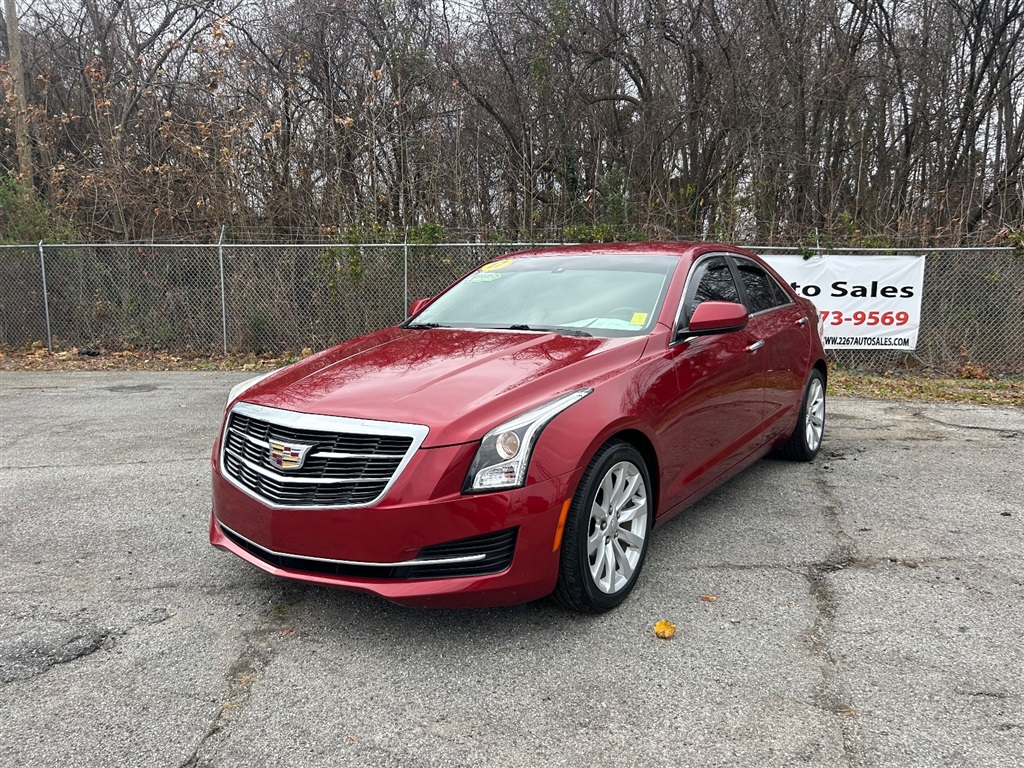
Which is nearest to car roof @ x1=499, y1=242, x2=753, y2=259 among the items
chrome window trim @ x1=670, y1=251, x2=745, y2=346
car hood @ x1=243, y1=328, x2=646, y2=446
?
chrome window trim @ x1=670, y1=251, x2=745, y2=346

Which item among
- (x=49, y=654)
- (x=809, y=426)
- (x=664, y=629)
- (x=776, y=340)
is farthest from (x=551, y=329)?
(x=809, y=426)

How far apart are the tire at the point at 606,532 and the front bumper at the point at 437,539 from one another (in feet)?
0.31

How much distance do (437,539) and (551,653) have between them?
0.67 meters

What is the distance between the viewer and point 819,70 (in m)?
12.9

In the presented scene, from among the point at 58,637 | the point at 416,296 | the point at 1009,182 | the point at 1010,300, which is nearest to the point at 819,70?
the point at 1009,182

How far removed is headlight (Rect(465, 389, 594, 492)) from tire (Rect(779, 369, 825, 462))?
3.27 metres

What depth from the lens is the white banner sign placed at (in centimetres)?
984

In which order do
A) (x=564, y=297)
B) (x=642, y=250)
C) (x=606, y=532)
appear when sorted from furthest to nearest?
(x=642, y=250) → (x=564, y=297) → (x=606, y=532)

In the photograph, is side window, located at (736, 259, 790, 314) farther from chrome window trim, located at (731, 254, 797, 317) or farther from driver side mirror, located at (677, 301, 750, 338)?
driver side mirror, located at (677, 301, 750, 338)

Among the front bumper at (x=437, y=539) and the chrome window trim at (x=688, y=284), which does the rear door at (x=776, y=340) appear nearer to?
the chrome window trim at (x=688, y=284)

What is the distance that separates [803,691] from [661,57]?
13266mm

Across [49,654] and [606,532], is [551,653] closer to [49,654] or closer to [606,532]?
[606,532]

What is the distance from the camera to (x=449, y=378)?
3.12 metres

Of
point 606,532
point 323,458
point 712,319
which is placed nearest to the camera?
point 323,458
